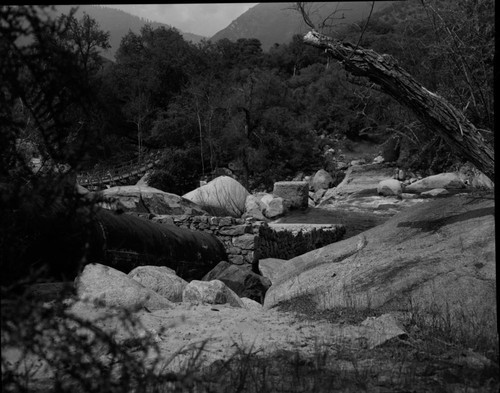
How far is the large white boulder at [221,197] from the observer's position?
1113 inches

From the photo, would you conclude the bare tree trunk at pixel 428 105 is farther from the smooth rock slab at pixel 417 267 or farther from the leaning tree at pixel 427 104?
the smooth rock slab at pixel 417 267

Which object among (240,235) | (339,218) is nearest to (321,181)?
(339,218)

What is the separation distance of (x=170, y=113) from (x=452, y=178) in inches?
1149

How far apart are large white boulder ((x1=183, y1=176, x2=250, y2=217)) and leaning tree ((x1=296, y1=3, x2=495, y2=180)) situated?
65.1 feet

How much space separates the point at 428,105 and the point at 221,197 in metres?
21.7

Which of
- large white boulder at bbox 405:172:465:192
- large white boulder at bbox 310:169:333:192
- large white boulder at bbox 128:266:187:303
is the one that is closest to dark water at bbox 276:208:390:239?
large white boulder at bbox 405:172:465:192

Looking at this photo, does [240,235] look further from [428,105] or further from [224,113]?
[224,113]

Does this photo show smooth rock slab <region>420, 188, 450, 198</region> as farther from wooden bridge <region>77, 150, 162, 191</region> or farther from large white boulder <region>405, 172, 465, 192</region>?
wooden bridge <region>77, 150, 162, 191</region>

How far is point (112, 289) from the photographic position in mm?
6223

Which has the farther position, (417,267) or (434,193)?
(434,193)

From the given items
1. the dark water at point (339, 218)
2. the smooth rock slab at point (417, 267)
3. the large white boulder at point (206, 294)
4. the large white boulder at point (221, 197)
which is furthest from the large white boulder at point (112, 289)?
the large white boulder at point (221, 197)

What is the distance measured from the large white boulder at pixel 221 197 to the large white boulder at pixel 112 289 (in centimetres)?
2082

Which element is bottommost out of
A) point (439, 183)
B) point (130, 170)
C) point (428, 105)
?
point (439, 183)

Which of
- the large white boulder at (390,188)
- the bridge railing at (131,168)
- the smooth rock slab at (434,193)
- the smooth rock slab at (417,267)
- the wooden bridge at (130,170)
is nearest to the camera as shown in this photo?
the smooth rock slab at (417,267)
